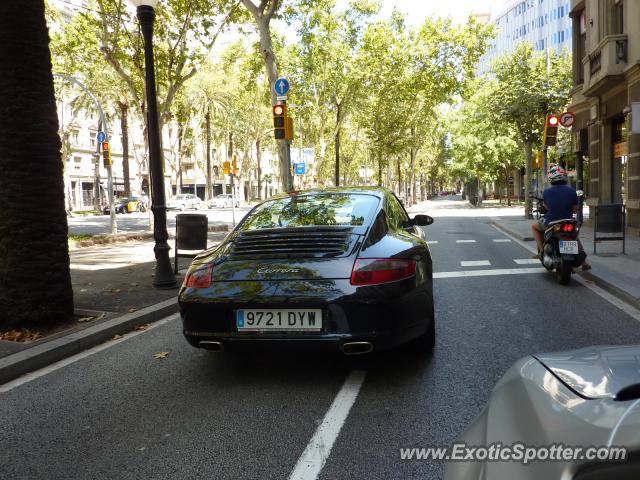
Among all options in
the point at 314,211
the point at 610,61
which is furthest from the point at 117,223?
the point at 314,211

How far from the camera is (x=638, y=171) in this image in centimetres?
1478

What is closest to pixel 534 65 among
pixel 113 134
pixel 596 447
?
pixel 596 447

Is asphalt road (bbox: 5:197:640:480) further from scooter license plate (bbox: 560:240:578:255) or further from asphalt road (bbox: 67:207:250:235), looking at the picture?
asphalt road (bbox: 67:207:250:235)

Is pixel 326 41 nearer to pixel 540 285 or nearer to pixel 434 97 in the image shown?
pixel 434 97

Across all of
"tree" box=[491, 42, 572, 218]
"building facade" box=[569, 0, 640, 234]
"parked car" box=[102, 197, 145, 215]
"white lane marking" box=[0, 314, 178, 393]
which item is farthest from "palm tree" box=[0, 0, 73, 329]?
"parked car" box=[102, 197, 145, 215]

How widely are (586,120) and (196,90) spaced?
2888 cm

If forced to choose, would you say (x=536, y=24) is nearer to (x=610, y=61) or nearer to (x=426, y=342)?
(x=610, y=61)

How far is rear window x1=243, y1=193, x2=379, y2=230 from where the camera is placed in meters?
4.38

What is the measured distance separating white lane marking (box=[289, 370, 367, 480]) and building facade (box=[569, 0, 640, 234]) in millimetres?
11215

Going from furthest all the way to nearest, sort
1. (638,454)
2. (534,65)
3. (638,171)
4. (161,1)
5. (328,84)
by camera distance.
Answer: (328,84), (534,65), (161,1), (638,171), (638,454)

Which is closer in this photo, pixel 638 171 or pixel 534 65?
pixel 638 171

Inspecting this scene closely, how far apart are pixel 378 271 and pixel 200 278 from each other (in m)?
1.26

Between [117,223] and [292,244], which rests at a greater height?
[292,244]

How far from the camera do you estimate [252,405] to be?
3.54 meters
